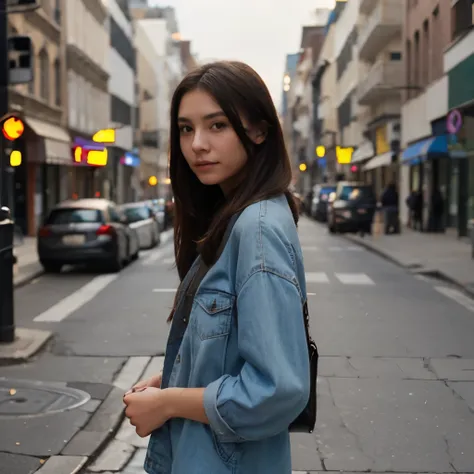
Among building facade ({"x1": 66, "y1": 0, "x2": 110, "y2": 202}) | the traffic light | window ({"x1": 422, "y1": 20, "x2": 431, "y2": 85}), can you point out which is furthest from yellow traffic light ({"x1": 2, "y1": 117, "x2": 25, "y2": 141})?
window ({"x1": 422, "y1": 20, "x2": 431, "y2": 85})

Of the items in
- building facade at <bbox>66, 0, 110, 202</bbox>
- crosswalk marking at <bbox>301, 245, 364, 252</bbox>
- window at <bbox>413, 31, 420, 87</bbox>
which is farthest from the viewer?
building facade at <bbox>66, 0, 110, 202</bbox>

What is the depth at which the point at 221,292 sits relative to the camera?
1.87 metres

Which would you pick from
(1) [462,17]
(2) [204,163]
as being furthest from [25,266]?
(2) [204,163]

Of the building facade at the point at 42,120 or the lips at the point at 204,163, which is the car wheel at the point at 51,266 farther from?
the lips at the point at 204,163

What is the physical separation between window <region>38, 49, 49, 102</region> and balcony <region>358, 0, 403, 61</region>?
15758 millimetres

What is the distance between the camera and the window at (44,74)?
110 ft

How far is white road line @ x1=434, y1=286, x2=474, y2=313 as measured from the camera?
1205 cm

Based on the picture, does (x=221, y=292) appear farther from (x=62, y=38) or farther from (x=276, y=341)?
(x=62, y=38)

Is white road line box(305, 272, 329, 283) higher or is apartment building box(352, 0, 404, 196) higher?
apartment building box(352, 0, 404, 196)

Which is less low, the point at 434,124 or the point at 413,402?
the point at 434,124

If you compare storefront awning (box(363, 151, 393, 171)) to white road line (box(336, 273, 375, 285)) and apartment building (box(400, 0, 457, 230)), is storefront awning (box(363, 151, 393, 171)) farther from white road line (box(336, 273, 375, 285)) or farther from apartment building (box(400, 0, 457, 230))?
white road line (box(336, 273, 375, 285))

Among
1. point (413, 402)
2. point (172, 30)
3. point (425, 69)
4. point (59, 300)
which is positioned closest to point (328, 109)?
point (172, 30)

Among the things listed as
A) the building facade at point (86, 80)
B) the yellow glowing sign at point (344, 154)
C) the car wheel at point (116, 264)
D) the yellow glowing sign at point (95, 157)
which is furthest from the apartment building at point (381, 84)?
the car wheel at point (116, 264)

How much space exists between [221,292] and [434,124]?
30.2 meters
